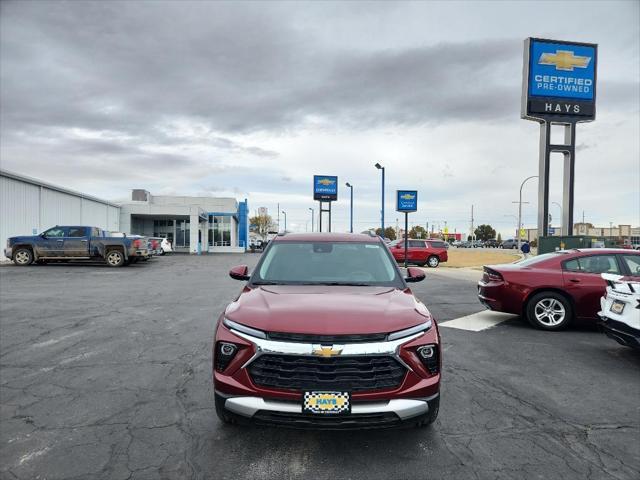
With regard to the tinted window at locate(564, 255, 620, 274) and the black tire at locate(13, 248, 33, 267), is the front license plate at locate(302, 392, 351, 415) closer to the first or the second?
the tinted window at locate(564, 255, 620, 274)

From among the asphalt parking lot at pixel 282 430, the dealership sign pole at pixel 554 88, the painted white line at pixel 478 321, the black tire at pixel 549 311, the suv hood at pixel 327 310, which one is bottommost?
the painted white line at pixel 478 321

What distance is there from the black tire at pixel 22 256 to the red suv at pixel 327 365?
22.6 m

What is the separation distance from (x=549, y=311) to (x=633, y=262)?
1.71 m

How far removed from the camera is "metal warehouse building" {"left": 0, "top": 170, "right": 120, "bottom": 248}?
82.2 ft

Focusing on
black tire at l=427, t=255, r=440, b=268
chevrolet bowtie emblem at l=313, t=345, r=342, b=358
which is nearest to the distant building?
black tire at l=427, t=255, r=440, b=268

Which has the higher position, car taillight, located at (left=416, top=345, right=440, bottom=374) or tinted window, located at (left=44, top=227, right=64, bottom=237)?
tinted window, located at (left=44, top=227, right=64, bottom=237)

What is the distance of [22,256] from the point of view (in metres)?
21.7

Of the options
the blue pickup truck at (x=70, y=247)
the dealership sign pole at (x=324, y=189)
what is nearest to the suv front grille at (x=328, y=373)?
the blue pickup truck at (x=70, y=247)

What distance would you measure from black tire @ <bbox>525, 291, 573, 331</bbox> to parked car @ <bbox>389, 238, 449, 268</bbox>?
19.1 metres

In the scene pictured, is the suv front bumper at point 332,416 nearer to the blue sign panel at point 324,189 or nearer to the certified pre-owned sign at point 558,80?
the certified pre-owned sign at point 558,80

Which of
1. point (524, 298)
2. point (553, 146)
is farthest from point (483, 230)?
point (524, 298)

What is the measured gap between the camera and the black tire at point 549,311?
25.3ft

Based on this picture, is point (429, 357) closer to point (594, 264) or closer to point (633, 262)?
point (594, 264)

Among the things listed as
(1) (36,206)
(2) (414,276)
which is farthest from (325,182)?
(2) (414,276)
